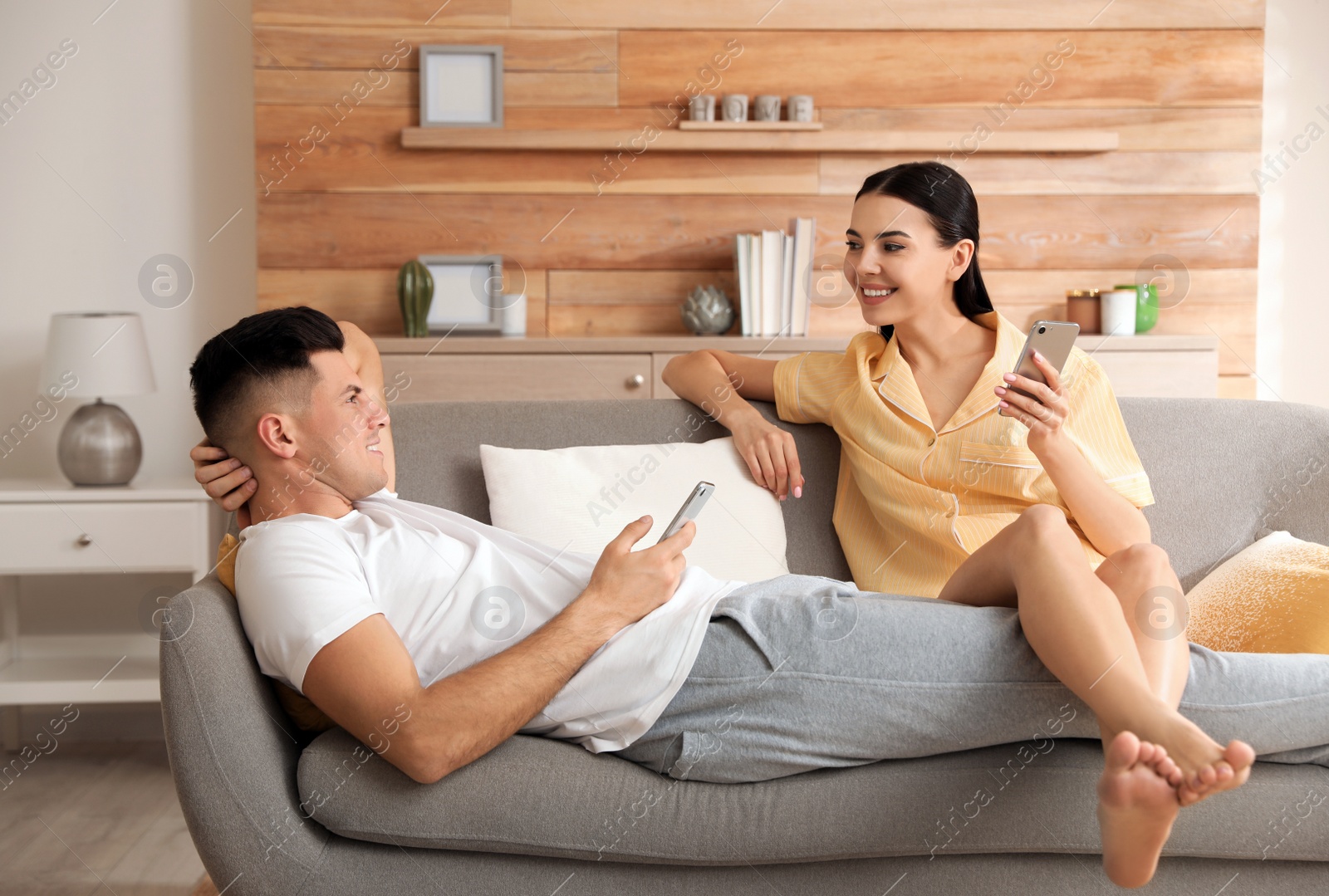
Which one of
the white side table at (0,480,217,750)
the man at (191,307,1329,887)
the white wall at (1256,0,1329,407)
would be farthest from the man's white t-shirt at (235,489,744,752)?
the white wall at (1256,0,1329,407)

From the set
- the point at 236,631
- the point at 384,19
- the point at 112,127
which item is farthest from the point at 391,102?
the point at 236,631

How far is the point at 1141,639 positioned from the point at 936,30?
7.09 feet

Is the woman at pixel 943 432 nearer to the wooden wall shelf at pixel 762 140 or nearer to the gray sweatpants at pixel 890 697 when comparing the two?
the gray sweatpants at pixel 890 697

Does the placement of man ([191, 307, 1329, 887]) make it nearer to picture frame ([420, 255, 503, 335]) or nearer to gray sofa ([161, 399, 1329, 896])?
gray sofa ([161, 399, 1329, 896])

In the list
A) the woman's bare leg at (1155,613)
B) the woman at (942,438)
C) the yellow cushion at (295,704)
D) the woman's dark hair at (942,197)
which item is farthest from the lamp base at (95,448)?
the woman's bare leg at (1155,613)

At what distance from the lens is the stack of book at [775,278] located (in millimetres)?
2873

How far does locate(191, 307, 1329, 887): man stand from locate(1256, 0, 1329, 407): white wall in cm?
211

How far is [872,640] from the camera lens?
131cm

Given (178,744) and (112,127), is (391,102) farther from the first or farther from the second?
(178,744)

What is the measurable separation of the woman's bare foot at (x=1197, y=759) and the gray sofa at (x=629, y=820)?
192 millimetres

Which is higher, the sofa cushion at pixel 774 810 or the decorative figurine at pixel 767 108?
the decorative figurine at pixel 767 108

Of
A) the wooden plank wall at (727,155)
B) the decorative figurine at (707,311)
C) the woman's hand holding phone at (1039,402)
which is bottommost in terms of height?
the woman's hand holding phone at (1039,402)

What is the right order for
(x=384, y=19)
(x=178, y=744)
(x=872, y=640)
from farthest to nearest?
(x=384, y=19) → (x=872, y=640) → (x=178, y=744)

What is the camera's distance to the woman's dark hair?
6.04ft
